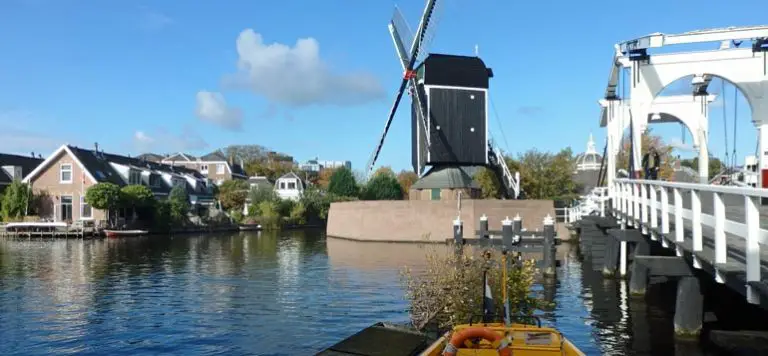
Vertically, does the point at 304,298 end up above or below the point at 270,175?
below

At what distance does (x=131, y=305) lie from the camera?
65.9ft

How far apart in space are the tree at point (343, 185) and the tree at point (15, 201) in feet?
120

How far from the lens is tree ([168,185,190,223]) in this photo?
67.9 meters

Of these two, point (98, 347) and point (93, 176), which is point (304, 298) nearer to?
point (98, 347)

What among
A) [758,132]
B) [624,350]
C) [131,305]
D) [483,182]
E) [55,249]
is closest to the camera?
[624,350]

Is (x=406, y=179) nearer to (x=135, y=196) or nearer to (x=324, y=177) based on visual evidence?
(x=324, y=177)

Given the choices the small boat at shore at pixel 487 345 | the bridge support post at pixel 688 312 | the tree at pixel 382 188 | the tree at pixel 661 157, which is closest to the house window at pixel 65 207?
the tree at pixel 382 188

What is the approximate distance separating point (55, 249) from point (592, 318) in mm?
37686

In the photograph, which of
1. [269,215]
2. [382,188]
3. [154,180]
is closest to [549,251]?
[269,215]

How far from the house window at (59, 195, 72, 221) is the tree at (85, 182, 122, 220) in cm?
595

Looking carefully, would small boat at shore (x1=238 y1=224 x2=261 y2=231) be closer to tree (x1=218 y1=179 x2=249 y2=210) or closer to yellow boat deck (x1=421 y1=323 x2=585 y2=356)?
tree (x1=218 y1=179 x2=249 y2=210)

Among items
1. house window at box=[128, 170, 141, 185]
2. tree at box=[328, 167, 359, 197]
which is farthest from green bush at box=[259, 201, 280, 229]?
house window at box=[128, 170, 141, 185]

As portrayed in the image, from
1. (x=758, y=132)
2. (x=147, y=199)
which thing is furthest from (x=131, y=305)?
(x=147, y=199)

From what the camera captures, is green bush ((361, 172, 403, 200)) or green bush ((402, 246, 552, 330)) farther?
green bush ((361, 172, 403, 200))
